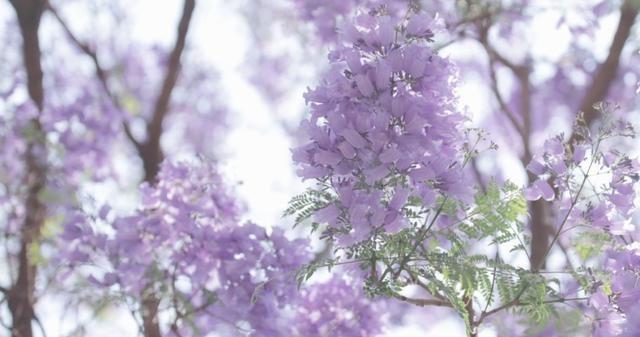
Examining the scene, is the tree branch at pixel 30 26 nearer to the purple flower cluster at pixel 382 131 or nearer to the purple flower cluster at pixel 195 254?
the purple flower cluster at pixel 195 254

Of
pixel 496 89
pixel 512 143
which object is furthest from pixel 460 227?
pixel 512 143

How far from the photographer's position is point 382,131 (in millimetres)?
2584

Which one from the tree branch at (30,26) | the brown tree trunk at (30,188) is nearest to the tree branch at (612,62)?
the brown tree trunk at (30,188)

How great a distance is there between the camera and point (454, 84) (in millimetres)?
2822

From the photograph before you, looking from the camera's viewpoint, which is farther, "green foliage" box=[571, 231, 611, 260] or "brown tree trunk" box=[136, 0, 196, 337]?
"brown tree trunk" box=[136, 0, 196, 337]

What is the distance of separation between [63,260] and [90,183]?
1.83m

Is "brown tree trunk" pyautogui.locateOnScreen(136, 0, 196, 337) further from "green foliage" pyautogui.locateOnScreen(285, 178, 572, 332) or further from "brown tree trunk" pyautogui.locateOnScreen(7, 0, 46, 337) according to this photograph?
"green foliage" pyautogui.locateOnScreen(285, 178, 572, 332)

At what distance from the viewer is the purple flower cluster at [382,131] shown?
2.61 m

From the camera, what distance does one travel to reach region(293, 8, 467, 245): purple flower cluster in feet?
8.57

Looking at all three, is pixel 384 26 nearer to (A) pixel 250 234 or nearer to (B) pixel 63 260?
(A) pixel 250 234

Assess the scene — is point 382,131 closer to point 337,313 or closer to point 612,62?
point 337,313

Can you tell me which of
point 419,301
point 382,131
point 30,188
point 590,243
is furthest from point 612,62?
point 30,188

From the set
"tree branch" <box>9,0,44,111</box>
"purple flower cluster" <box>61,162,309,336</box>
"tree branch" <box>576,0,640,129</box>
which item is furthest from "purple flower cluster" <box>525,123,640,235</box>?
"tree branch" <box>9,0,44,111</box>

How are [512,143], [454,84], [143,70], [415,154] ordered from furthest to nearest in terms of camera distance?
[143,70] < [512,143] < [454,84] < [415,154]
